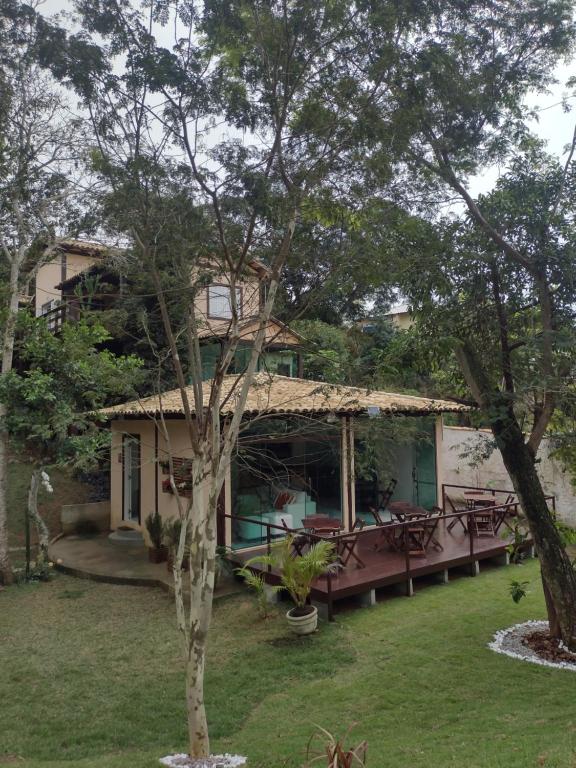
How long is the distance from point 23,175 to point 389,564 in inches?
350

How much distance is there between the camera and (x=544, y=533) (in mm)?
7383

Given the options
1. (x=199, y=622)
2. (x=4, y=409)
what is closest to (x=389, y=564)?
(x=199, y=622)

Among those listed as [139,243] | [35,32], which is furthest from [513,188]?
[35,32]

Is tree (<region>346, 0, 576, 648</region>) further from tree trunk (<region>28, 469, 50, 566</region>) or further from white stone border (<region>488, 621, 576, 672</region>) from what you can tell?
tree trunk (<region>28, 469, 50, 566</region>)

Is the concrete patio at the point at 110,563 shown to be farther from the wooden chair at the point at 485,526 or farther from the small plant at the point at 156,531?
the wooden chair at the point at 485,526

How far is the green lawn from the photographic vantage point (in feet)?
16.5

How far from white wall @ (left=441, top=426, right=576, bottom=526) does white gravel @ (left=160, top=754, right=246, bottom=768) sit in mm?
8834

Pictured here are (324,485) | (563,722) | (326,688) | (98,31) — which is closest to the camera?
(563,722)

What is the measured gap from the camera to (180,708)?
Answer: 6.18 meters

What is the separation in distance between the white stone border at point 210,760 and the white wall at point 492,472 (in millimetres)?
8823

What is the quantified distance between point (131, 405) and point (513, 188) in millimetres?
7205

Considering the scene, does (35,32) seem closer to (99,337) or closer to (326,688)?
(99,337)

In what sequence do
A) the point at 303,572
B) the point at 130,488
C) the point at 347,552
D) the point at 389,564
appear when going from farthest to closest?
the point at 130,488 → the point at 347,552 → the point at 389,564 → the point at 303,572

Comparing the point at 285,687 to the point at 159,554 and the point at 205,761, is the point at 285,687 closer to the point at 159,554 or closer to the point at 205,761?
the point at 205,761
